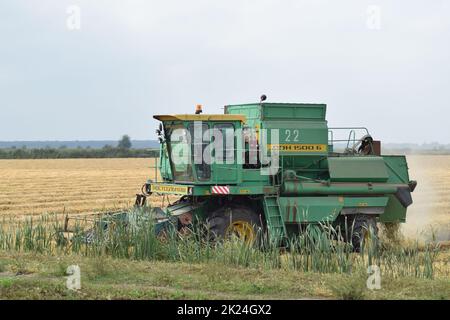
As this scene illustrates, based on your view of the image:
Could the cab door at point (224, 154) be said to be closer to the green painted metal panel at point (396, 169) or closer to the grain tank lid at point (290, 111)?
the grain tank lid at point (290, 111)

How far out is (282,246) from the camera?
14703 millimetres

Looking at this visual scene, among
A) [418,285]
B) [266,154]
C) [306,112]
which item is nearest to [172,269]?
[418,285]

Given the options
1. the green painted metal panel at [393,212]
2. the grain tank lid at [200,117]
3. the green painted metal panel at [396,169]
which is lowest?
the green painted metal panel at [393,212]

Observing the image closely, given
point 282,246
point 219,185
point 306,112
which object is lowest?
point 282,246

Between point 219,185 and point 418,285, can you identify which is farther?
point 219,185

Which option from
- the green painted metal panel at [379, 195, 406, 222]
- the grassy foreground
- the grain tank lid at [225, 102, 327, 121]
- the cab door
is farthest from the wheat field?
the grassy foreground

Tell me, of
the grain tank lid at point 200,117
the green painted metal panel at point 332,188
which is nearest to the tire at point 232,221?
the green painted metal panel at point 332,188

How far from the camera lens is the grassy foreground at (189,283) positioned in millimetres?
8445

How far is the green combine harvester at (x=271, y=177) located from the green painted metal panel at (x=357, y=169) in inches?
0.8

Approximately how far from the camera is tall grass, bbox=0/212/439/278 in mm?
10508

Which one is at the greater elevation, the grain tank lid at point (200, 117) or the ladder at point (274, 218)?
the grain tank lid at point (200, 117)

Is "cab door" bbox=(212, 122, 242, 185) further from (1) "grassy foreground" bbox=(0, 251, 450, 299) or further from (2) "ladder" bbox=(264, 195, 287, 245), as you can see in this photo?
(1) "grassy foreground" bbox=(0, 251, 450, 299)
